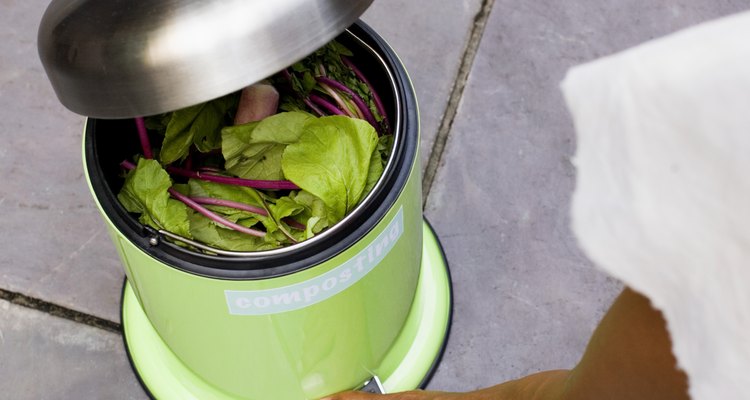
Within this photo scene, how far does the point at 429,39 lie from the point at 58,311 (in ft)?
3.19

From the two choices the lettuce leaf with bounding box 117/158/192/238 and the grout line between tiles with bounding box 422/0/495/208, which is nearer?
the lettuce leaf with bounding box 117/158/192/238

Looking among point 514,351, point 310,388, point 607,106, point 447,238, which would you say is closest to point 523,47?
point 447,238

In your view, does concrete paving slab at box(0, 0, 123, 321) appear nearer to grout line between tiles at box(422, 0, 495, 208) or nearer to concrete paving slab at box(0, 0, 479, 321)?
concrete paving slab at box(0, 0, 479, 321)

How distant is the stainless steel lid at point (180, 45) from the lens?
837 mm

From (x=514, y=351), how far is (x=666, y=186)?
112cm

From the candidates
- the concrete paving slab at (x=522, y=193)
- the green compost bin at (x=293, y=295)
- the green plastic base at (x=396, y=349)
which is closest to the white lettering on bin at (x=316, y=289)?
the green compost bin at (x=293, y=295)

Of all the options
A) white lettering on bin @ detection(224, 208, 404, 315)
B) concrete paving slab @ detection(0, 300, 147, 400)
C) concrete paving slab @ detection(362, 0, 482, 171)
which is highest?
white lettering on bin @ detection(224, 208, 404, 315)

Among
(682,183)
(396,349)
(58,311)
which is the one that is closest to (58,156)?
(58,311)

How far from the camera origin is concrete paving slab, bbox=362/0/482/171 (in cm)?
177

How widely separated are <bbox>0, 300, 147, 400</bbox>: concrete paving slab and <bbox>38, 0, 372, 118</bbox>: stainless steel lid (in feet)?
2.47

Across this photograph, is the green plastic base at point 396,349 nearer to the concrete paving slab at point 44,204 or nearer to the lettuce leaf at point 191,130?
the concrete paving slab at point 44,204

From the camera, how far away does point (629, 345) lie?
617mm

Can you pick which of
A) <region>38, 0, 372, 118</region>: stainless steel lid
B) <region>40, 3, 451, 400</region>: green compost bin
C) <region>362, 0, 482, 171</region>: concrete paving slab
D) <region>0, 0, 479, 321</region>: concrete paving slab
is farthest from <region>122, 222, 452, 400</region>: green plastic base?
<region>38, 0, 372, 118</region>: stainless steel lid

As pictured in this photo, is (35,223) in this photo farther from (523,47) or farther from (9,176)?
(523,47)
